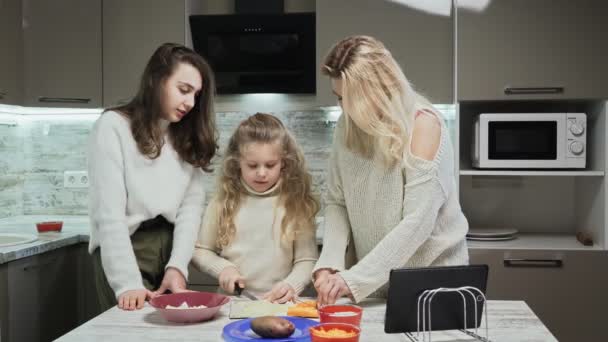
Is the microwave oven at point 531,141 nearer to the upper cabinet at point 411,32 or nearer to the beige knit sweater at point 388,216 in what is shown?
the upper cabinet at point 411,32

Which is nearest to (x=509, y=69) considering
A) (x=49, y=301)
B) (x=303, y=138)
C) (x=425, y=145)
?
(x=303, y=138)

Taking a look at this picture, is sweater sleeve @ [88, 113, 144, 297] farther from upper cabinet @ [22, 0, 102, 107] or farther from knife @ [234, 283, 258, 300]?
upper cabinet @ [22, 0, 102, 107]

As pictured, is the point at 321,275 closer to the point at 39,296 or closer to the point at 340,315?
the point at 340,315

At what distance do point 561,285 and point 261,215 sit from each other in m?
1.36

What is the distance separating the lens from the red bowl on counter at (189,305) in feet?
4.37

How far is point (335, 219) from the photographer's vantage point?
1.69 meters

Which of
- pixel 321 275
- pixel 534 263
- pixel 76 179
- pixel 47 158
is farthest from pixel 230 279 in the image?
pixel 47 158

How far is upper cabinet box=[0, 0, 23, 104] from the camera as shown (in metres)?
2.66

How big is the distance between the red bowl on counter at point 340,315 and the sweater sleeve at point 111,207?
65 cm

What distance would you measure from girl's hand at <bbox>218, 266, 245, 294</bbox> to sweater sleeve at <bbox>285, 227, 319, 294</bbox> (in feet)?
0.48

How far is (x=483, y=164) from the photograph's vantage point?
262 cm

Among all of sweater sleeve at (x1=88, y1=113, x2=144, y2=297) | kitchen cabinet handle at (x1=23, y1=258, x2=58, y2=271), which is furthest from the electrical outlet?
sweater sleeve at (x1=88, y1=113, x2=144, y2=297)

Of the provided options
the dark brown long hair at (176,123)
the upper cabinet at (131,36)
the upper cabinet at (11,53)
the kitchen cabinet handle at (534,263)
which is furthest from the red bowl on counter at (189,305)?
the upper cabinet at (11,53)

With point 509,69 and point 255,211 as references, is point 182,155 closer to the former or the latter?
point 255,211
